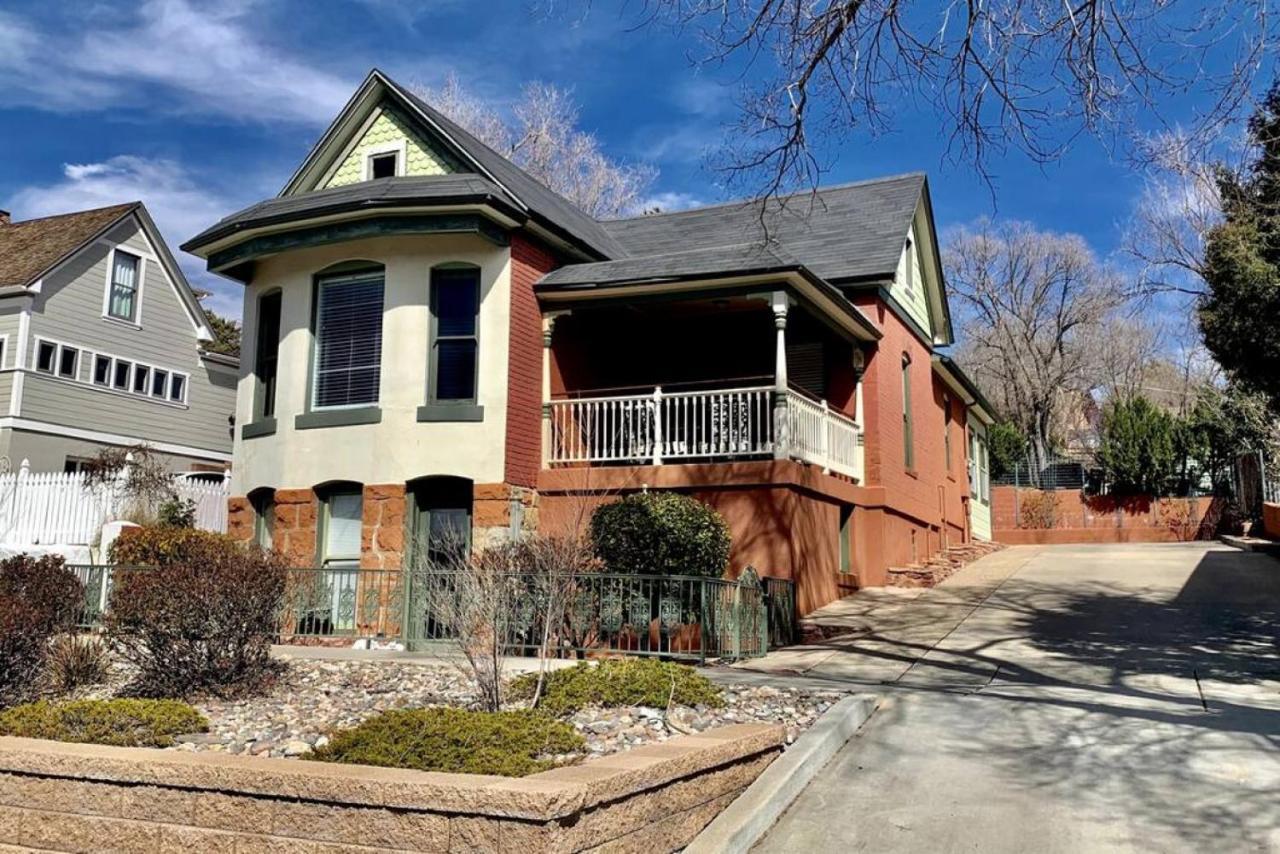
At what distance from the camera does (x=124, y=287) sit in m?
26.3

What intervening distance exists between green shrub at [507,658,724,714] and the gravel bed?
0.31 ft

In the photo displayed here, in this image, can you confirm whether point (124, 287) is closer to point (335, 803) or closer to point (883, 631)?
point (883, 631)

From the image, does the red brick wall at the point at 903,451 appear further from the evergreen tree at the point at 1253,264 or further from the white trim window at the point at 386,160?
the white trim window at the point at 386,160

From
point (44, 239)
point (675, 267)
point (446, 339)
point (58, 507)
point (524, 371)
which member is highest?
point (44, 239)

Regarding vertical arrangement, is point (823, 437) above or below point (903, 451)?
below

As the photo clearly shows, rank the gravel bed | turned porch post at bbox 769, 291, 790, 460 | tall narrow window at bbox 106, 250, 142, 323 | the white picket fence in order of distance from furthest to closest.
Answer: tall narrow window at bbox 106, 250, 142, 323 → the white picket fence → turned porch post at bbox 769, 291, 790, 460 → the gravel bed

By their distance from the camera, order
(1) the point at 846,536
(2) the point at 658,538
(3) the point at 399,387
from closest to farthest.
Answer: (2) the point at 658,538 → (3) the point at 399,387 → (1) the point at 846,536

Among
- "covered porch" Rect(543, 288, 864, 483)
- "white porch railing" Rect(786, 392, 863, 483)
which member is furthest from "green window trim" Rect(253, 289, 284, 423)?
"white porch railing" Rect(786, 392, 863, 483)

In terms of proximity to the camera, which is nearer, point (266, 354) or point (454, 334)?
point (454, 334)

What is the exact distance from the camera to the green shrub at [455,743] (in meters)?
5.00

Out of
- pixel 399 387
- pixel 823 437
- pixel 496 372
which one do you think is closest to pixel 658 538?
pixel 496 372

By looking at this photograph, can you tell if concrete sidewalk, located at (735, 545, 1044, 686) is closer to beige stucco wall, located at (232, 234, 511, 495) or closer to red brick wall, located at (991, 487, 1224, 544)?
beige stucco wall, located at (232, 234, 511, 495)

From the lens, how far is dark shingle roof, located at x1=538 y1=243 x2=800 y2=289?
13617 millimetres

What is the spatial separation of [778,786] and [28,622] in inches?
→ 230
